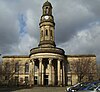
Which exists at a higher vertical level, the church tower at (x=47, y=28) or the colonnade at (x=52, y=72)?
the church tower at (x=47, y=28)

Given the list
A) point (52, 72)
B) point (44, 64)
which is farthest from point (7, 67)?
point (52, 72)

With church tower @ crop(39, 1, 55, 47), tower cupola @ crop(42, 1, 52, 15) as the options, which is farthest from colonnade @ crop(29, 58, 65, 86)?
tower cupola @ crop(42, 1, 52, 15)

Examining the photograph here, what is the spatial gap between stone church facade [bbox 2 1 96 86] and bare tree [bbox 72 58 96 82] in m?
2.28

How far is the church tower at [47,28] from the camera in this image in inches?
2616

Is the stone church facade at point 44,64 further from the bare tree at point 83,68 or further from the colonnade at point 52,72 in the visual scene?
A: the bare tree at point 83,68

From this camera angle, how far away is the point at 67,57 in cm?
7550

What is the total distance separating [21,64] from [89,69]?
21.3 meters

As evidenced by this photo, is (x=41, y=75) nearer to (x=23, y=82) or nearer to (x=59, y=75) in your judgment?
A: (x=59, y=75)

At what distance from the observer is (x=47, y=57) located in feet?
200

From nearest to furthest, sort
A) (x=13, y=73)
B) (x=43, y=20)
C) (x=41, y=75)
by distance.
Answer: (x=41, y=75) < (x=43, y=20) < (x=13, y=73)

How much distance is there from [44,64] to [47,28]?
10.4 m

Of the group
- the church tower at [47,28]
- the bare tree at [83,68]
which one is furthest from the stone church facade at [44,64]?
the bare tree at [83,68]

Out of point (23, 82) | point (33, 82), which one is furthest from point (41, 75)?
point (23, 82)

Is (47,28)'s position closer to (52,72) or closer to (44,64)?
(44,64)
